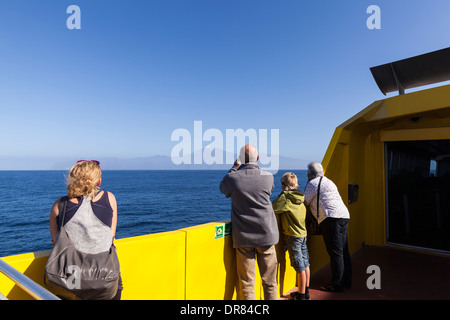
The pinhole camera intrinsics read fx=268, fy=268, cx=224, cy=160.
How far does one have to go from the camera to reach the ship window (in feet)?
19.9

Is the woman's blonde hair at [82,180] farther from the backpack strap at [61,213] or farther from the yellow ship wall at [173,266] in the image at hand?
the yellow ship wall at [173,266]

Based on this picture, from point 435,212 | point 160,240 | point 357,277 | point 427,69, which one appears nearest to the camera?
point 160,240

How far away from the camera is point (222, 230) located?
271 centimetres

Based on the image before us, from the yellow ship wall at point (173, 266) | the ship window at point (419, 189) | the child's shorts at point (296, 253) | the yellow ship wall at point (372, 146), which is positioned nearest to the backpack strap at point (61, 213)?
the yellow ship wall at point (173, 266)

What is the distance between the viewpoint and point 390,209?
19.4ft

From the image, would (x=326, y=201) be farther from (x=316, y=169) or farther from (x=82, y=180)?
(x=82, y=180)

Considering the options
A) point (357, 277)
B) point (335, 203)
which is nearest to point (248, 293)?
point (335, 203)

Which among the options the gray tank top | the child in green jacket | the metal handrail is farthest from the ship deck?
the metal handrail

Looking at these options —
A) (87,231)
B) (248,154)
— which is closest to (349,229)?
(248,154)

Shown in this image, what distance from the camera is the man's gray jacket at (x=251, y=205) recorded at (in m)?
2.56

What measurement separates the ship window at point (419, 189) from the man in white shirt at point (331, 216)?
3.13 m

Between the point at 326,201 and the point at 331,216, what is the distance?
192mm

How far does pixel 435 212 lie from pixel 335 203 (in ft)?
16.6
